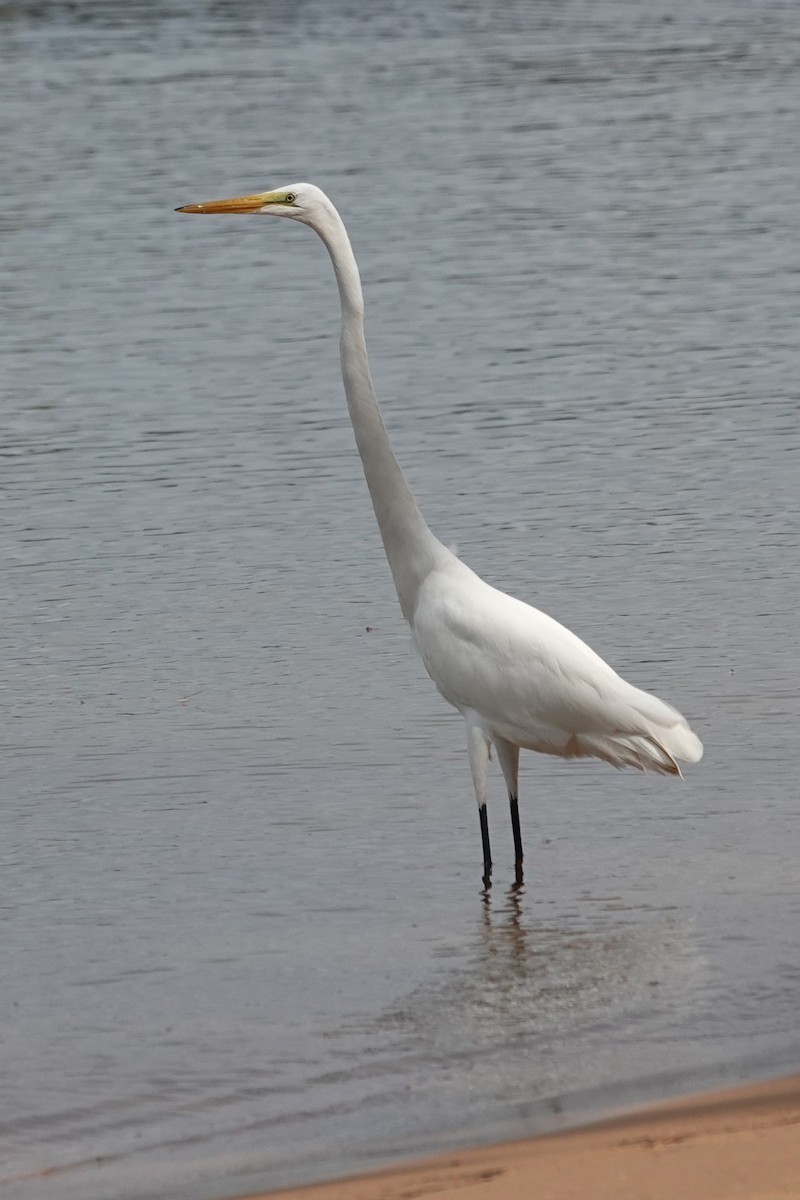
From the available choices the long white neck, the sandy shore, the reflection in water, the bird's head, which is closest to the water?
the reflection in water

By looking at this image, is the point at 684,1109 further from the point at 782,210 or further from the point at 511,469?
the point at 782,210

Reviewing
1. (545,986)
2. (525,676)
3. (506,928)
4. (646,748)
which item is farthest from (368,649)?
(545,986)

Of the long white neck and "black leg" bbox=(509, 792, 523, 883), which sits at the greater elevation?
the long white neck

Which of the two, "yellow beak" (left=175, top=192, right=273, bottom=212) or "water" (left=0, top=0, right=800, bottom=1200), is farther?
"yellow beak" (left=175, top=192, right=273, bottom=212)

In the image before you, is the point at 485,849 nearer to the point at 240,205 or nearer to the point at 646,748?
the point at 646,748

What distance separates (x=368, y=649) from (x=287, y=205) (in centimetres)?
210

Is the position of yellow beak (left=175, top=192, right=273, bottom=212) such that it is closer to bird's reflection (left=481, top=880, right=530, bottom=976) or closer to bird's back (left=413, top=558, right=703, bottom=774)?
bird's back (left=413, top=558, right=703, bottom=774)

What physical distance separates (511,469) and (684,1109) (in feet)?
20.4

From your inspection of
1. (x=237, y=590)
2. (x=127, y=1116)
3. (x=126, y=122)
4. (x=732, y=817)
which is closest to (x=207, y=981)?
(x=127, y=1116)

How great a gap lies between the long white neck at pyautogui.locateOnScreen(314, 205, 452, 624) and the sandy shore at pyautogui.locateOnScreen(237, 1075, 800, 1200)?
2606mm

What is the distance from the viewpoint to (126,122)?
21.9 m

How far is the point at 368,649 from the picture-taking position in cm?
787

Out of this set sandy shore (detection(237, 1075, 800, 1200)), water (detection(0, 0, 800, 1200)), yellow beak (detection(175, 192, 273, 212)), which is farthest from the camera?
yellow beak (detection(175, 192, 273, 212))

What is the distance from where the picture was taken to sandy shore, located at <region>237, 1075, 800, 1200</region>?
3672 mm
